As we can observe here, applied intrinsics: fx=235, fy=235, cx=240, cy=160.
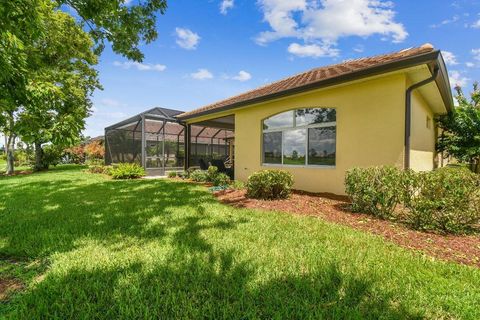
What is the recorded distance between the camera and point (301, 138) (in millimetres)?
8281

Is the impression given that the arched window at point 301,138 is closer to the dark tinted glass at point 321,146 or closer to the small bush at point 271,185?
the dark tinted glass at point 321,146

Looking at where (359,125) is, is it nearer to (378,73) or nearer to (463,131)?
(378,73)

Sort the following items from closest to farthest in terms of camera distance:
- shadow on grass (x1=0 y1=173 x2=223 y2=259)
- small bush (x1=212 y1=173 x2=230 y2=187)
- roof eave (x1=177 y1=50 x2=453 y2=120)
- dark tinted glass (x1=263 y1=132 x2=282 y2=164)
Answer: shadow on grass (x1=0 y1=173 x2=223 y2=259) → roof eave (x1=177 y1=50 x2=453 y2=120) → dark tinted glass (x1=263 y1=132 x2=282 y2=164) → small bush (x1=212 y1=173 x2=230 y2=187)

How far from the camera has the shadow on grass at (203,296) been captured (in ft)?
6.94

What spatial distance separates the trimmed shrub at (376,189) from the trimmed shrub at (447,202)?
37 centimetres

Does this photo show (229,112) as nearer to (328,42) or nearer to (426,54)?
(328,42)

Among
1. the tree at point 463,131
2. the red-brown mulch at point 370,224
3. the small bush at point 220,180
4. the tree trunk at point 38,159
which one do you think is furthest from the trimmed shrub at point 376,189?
the tree trunk at point 38,159

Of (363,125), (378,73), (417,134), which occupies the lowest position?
(417,134)

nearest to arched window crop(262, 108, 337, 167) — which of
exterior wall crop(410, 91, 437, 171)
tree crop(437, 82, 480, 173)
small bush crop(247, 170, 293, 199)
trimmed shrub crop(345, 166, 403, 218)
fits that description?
small bush crop(247, 170, 293, 199)

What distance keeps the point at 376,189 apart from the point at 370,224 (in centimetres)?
81

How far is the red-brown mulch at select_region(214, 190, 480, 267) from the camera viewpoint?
3.49m

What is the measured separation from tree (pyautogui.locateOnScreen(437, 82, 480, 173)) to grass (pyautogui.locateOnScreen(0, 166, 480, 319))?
1064 centimetres

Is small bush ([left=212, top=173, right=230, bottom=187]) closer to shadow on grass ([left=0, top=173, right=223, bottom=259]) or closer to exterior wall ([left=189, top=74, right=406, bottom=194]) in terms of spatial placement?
shadow on grass ([left=0, top=173, right=223, bottom=259])

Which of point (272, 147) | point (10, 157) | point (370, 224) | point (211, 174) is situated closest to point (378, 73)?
point (370, 224)
